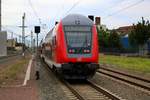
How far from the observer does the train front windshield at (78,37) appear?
2111 cm

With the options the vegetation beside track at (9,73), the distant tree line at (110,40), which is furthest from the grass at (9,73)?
the distant tree line at (110,40)

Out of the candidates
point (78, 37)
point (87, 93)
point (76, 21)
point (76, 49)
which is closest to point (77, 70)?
point (76, 49)

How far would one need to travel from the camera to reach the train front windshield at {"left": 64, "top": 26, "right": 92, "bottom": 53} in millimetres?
21109

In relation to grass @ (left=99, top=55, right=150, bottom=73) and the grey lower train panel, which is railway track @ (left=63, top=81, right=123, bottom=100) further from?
grass @ (left=99, top=55, right=150, bottom=73)

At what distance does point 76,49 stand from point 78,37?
30.1 inches

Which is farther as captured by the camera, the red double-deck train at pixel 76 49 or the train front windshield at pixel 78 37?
the train front windshield at pixel 78 37

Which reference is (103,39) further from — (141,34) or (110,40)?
(141,34)

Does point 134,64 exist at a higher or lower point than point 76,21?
lower

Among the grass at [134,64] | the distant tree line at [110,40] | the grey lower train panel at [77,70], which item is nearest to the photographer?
the grey lower train panel at [77,70]

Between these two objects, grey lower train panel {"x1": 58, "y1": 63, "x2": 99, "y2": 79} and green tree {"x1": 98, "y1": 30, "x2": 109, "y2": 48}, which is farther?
green tree {"x1": 98, "y1": 30, "x2": 109, "y2": 48}

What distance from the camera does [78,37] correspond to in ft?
70.5

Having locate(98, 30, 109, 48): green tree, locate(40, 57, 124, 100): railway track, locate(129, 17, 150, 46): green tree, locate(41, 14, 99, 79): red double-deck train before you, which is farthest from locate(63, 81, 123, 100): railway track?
locate(98, 30, 109, 48): green tree

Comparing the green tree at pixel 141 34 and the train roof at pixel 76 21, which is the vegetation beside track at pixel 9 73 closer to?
the train roof at pixel 76 21

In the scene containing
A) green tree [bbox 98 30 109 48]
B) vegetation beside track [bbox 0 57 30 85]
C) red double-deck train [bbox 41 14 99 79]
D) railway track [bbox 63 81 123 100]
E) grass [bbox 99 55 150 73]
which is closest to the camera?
railway track [bbox 63 81 123 100]
